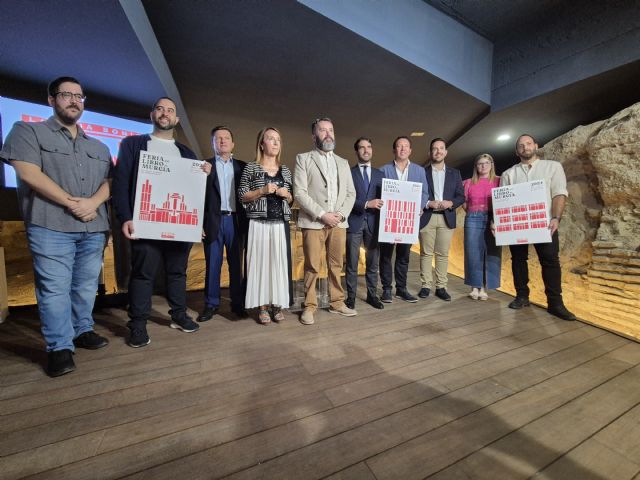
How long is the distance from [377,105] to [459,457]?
15.4ft

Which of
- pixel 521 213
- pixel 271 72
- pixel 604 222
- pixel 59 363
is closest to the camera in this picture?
pixel 59 363

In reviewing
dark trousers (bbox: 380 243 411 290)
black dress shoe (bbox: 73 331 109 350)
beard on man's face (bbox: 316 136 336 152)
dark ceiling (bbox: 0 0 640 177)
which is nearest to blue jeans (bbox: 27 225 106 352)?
black dress shoe (bbox: 73 331 109 350)

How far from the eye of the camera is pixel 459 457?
38.8 inches

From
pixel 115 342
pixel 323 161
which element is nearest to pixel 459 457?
pixel 323 161

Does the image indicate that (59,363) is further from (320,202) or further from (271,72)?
(271,72)

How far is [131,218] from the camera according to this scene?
174 centimetres

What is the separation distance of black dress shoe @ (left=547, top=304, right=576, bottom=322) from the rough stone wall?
37.4 inches

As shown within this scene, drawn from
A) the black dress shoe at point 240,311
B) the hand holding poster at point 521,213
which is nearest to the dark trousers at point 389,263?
the hand holding poster at point 521,213

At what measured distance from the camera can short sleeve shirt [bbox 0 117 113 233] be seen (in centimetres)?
143

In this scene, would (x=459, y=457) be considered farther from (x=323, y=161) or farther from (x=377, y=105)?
(x=377, y=105)

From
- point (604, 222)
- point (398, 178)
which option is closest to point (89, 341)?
point (398, 178)

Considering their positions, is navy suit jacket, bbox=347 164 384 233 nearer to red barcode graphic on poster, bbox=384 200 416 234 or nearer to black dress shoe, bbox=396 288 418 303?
red barcode graphic on poster, bbox=384 200 416 234

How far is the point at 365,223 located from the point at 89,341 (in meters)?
2.43

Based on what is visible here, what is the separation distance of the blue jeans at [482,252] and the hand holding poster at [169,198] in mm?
2871
